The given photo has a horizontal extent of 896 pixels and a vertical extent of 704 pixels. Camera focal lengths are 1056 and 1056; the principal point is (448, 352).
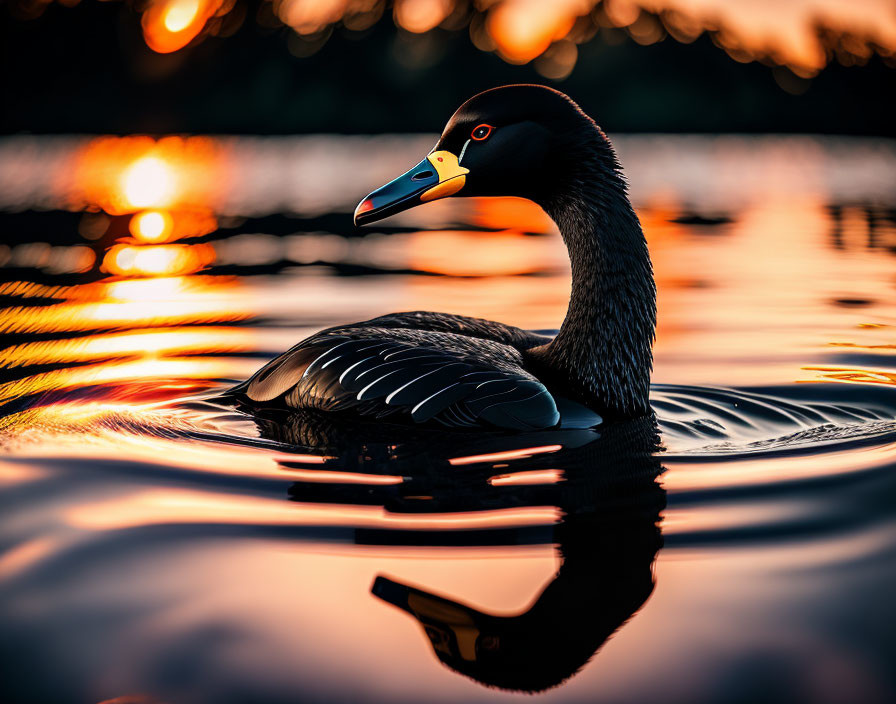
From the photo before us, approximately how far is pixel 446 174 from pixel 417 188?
178 mm

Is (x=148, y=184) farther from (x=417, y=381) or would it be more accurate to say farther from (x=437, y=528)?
(x=437, y=528)

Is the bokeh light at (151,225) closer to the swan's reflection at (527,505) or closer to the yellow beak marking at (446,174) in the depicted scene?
the yellow beak marking at (446,174)

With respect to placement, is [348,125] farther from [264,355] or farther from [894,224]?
[264,355]

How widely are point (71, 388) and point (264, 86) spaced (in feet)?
240

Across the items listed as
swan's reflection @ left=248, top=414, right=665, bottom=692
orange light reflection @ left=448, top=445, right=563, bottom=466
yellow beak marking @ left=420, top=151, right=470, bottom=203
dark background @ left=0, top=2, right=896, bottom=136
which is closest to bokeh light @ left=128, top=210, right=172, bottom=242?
yellow beak marking @ left=420, top=151, right=470, bottom=203

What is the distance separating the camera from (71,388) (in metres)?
5.51

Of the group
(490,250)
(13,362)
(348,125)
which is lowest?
(13,362)

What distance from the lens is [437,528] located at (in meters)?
3.50

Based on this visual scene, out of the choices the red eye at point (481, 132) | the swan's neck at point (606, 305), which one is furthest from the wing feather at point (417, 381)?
the red eye at point (481, 132)

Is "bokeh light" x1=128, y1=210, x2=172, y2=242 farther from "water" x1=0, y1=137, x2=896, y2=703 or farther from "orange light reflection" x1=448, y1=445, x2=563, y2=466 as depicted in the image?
"orange light reflection" x1=448, y1=445, x2=563, y2=466

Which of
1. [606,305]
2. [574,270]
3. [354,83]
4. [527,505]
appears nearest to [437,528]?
[527,505]

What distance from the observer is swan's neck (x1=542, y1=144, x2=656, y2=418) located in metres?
4.74

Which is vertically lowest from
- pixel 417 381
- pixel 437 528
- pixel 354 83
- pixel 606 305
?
pixel 437 528

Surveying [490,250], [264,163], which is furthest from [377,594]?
[264,163]
